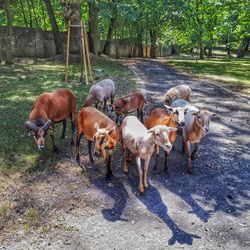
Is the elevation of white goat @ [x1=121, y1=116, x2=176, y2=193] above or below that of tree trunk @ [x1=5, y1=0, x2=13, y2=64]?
below

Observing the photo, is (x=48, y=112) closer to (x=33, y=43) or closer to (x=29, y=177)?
(x=29, y=177)

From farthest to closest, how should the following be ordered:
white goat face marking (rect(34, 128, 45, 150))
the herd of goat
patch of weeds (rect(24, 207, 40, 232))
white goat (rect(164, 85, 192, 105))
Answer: white goat (rect(164, 85, 192, 105)), white goat face marking (rect(34, 128, 45, 150)), the herd of goat, patch of weeds (rect(24, 207, 40, 232))

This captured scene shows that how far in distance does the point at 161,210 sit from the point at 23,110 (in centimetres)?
766

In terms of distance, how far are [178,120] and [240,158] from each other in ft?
7.80

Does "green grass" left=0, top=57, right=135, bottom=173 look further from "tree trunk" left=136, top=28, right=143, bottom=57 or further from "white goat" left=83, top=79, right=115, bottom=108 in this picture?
"tree trunk" left=136, top=28, right=143, bottom=57

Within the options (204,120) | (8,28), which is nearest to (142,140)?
(204,120)

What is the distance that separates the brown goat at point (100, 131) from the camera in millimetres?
6891

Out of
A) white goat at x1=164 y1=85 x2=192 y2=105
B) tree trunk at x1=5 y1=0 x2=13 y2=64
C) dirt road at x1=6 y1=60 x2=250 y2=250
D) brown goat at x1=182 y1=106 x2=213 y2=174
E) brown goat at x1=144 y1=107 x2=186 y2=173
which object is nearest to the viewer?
dirt road at x1=6 y1=60 x2=250 y2=250

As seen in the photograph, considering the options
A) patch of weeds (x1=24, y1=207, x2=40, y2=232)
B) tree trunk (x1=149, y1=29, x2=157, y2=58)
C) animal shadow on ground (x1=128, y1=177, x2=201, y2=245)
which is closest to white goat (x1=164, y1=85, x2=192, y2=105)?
animal shadow on ground (x1=128, y1=177, x2=201, y2=245)

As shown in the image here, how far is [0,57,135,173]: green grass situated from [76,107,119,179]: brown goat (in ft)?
4.10

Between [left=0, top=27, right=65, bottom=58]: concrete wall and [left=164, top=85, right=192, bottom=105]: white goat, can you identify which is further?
[left=0, top=27, right=65, bottom=58]: concrete wall

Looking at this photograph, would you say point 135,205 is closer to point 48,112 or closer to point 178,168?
point 178,168

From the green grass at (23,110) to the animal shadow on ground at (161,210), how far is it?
2716mm

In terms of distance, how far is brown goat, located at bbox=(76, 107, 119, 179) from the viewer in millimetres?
6891
